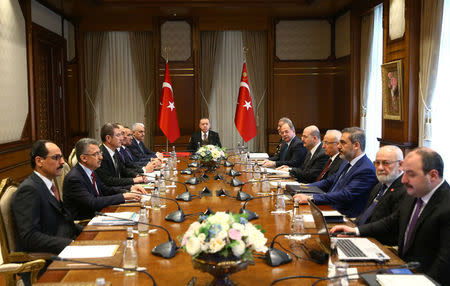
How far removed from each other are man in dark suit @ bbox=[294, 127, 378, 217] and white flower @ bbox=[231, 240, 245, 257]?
7.00 feet

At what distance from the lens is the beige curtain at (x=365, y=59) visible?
8.58 m

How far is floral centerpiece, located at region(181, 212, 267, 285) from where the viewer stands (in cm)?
199

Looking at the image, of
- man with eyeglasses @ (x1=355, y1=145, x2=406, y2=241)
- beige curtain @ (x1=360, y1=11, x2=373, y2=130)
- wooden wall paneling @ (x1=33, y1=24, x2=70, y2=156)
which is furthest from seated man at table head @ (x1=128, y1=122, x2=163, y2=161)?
man with eyeglasses @ (x1=355, y1=145, x2=406, y2=241)

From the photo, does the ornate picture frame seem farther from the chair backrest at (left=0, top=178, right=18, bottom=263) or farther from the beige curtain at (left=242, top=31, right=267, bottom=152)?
the chair backrest at (left=0, top=178, right=18, bottom=263)

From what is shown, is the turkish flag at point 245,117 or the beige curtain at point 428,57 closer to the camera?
the beige curtain at point 428,57

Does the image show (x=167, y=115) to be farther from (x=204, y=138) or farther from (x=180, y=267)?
(x=180, y=267)

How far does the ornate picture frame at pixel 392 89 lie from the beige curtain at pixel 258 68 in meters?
3.46

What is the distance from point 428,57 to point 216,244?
18.2 ft

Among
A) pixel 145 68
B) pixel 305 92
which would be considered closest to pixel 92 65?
pixel 145 68

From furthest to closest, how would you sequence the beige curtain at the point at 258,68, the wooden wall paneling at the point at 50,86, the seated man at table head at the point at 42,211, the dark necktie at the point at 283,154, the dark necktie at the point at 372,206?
the beige curtain at the point at 258,68
the wooden wall paneling at the point at 50,86
the dark necktie at the point at 283,154
the dark necktie at the point at 372,206
the seated man at table head at the point at 42,211

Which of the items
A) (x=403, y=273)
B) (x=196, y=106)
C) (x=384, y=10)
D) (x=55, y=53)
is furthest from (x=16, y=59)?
(x=403, y=273)

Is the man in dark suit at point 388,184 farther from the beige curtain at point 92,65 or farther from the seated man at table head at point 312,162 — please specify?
the beige curtain at point 92,65

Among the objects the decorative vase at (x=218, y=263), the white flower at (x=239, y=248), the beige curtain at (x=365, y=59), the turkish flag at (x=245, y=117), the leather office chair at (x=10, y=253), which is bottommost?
the leather office chair at (x=10, y=253)

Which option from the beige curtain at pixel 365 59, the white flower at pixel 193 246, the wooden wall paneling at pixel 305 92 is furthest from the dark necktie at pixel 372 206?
the wooden wall paneling at pixel 305 92
